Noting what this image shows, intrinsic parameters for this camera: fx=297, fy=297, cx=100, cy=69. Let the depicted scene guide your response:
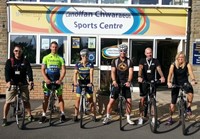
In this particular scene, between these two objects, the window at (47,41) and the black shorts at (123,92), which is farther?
the window at (47,41)

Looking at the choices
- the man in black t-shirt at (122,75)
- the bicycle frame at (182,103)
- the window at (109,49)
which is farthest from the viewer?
the window at (109,49)

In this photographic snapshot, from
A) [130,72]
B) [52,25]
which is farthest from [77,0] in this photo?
[130,72]

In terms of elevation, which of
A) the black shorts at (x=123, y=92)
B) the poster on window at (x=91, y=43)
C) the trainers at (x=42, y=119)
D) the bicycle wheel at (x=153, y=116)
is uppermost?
the poster on window at (x=91, y=43)

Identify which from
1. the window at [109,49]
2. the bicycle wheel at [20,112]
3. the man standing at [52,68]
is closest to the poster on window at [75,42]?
the window at [109,49]

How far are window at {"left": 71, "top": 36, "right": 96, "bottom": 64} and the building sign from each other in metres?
0.26

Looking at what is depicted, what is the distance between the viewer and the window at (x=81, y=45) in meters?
11.3

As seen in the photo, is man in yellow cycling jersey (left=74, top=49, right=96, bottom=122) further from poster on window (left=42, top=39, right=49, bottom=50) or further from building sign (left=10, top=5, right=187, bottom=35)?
poster on window (left=42, top=39, right=49, bottom=50)

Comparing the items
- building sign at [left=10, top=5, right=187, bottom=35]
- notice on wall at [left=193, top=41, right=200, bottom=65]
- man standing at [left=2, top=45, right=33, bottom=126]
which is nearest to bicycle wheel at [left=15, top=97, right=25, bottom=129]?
man standing at [left=2, top=45, right=33, bottom=126]

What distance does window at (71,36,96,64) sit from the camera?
11.3 m

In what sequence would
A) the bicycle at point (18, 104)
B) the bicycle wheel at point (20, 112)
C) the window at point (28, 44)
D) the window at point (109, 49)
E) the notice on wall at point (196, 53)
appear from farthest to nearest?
the window at point (109, 49) < the window at point (28, 44) < the notice on wall at point (196, 53) < the bicycle at point (18, 104) < the bicycle wheel at point (20, 112)

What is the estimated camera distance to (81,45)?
37.1 feet

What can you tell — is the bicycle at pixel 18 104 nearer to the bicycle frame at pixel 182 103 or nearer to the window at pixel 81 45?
the bicycle frame at pixel 182 103

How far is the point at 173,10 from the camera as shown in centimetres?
1131

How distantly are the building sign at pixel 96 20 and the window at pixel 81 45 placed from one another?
0.26 m
